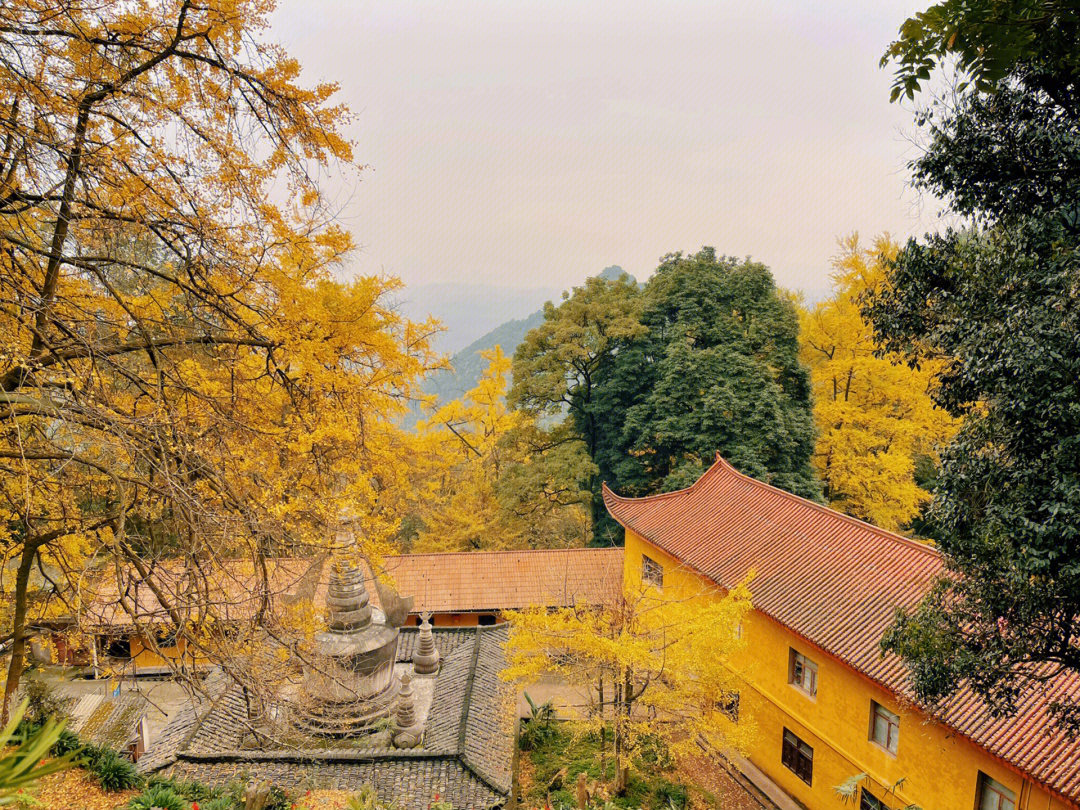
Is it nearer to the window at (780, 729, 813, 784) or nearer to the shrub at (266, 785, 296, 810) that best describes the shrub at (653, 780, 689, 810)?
the window at (780, 729, 813, 784)

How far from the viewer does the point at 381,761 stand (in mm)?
10141

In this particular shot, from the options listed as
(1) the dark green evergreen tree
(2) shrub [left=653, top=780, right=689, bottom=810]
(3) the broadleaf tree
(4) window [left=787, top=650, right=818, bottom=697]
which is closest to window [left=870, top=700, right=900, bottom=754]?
(4) window [left=787, top=650, right=818, bottom=697]

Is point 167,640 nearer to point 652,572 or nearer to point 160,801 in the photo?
point 160,801

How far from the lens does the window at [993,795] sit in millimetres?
8734

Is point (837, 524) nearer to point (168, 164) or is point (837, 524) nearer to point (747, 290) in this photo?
point (747, 290)

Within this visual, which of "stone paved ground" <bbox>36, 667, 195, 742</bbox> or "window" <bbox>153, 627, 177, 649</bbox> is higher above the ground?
"window" <bbox>153, 627, 177, 649</bbox>

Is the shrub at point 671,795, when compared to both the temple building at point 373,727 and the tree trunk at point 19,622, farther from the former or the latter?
the tree trunk at point 19,622

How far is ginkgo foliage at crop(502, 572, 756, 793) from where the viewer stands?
10859 mm

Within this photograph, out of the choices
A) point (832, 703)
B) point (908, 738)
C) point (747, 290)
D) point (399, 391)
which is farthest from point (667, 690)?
point (747, 290)

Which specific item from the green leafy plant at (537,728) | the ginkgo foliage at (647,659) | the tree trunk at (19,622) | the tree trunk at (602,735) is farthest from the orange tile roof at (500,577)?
the tree trunk at (19,622)

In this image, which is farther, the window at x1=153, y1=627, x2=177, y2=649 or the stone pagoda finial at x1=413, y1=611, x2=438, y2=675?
the stone pagoda finial at x1=413, y1=611, x2=438, y2=675

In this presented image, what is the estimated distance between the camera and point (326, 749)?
1073 centimetres

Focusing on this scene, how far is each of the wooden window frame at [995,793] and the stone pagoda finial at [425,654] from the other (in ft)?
32.7

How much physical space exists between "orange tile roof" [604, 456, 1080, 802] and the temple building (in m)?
5.69
